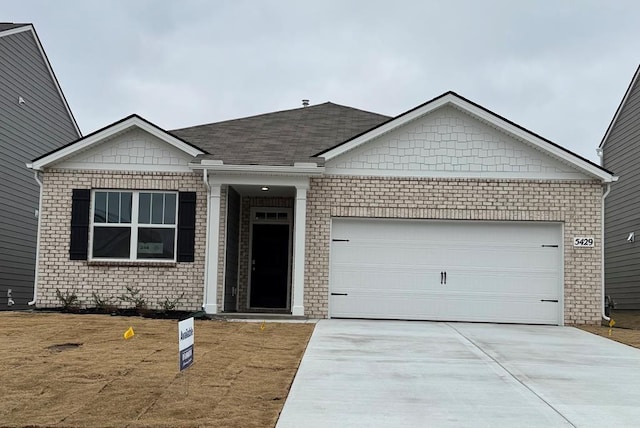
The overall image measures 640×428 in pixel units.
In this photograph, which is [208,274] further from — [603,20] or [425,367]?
[603,20]

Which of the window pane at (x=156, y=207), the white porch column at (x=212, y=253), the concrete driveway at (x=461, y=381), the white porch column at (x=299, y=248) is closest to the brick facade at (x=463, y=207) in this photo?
the white porch column at (x=299, y=248)

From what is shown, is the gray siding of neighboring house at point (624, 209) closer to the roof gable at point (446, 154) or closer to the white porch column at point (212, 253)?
the roof gable at point (446, 154)

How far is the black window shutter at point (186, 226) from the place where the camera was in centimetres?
1516

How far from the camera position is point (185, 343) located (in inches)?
262

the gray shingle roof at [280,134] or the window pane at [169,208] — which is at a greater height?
the gray shingle roof at [280,134]

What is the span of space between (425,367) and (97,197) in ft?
29.5

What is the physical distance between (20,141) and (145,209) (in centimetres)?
718

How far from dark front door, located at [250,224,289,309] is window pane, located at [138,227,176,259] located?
9.43ft

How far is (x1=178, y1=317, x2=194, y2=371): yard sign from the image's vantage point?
655 cm

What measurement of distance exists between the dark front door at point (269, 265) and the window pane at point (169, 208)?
2871mm

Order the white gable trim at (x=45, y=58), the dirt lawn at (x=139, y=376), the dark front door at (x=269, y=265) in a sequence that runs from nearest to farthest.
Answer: the dirt lawn at (x=139, y=376)
the dark front door at (x=269, y=265)
the white gable trim at (x=45, y=58)

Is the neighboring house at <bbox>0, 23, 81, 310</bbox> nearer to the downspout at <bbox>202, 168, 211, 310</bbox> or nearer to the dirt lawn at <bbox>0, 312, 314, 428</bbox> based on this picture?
the downspout at <bbox>202, 168, 211, 310</bbox>

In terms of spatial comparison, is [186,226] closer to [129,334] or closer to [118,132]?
[118,132]

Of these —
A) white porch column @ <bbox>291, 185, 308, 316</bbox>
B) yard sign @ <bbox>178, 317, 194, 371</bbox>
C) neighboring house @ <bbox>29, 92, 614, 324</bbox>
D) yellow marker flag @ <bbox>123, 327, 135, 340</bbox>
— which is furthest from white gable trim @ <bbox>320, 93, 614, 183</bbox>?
yard sign @ <bbox>178, 317, 194, 371</bbox>
